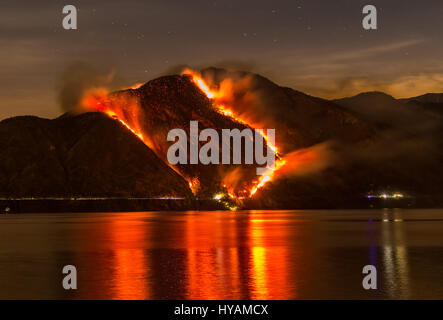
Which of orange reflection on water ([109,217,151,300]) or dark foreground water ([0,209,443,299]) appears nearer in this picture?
orange reflection on water ([109,217,151,300])

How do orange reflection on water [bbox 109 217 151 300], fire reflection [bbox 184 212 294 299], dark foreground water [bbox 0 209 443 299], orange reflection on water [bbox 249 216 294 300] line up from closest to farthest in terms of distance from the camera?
1. orange reflection on water [bbox 249 216 294 300]
2. orange reflection on water [bbox 109 217 151 300]
3. fire reflection [bbox 184 212 294 299]
4. dark foreground water [bbox 0 209 443 299]

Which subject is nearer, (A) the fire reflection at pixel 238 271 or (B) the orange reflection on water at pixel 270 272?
(B) the orange reflection on water at pixel 270 272

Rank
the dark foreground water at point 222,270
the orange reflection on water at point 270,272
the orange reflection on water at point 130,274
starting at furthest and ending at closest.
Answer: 1. the dark foreground water at point 222,270
2. the orange reflection on water at point 130,274
3. the orange reflection on water at point 270,272

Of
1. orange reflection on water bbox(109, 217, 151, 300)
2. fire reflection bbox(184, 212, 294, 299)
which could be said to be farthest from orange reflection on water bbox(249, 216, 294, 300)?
orange reflection on water bbox(109, 217, 151, 300)

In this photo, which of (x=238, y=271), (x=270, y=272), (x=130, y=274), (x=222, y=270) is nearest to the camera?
(x=130, y=274)

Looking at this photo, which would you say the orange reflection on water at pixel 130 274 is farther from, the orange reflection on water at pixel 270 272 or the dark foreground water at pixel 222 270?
the orange reflection on water at pixel 270 272

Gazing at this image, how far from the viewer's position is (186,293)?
1505 inches

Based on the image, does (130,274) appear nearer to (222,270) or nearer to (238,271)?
(222,270)

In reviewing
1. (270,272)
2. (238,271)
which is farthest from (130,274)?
(270,272)

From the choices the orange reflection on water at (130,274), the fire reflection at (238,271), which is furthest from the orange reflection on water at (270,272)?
the orange reflection on water at (130,274)

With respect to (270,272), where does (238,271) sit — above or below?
above

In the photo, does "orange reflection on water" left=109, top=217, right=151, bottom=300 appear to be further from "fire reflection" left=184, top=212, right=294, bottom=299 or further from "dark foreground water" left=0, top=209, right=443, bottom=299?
"fire reflection" left=184, top=212, right=294, bottom=299
